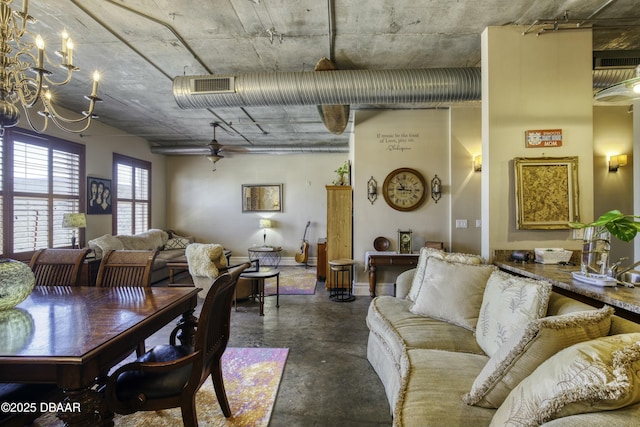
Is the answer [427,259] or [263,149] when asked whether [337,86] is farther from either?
[263,149]

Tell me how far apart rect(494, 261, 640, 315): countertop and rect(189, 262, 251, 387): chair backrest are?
6.85ft

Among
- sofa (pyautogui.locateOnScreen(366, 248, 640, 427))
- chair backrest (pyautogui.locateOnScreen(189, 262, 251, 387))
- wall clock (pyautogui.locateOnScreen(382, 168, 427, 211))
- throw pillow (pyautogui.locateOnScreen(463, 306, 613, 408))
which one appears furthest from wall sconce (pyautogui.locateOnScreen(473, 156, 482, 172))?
chair backrest (pyautogui.locateOnScreen(189, 262, 251, 387))

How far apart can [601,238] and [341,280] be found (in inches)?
142

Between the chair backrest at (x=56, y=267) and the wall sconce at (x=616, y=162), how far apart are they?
6.65 m

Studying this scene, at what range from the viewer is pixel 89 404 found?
126 centimetres

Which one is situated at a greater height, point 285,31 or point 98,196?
point 285,31

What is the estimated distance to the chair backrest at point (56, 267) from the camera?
252cm

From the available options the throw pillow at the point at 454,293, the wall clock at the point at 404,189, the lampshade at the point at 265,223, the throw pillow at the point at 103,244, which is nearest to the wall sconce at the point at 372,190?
the wall clock at the point at 404,189

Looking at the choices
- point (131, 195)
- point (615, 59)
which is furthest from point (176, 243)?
point (615, 59)

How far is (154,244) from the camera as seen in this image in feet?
21.4

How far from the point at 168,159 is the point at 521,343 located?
28.4 ft

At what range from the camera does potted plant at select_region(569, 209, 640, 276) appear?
5.92 feet

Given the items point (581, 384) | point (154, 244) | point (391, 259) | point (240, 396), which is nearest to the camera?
point (581, 384)

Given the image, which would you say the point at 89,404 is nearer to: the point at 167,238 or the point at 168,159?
the point at 167,238
